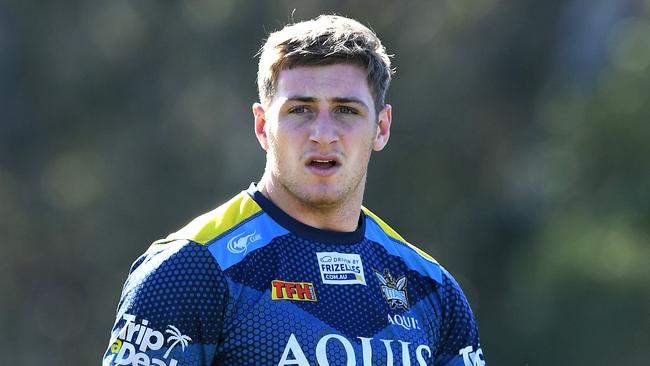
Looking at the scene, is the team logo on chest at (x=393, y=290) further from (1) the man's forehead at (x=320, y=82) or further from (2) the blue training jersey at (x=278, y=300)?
(1) the man's forehead at (x=320, y=82)

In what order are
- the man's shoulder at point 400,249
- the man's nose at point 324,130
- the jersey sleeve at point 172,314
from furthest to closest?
the man's shoulder at point 400,249
the man's nose at point 324,130
the jersey sleeve at point 172,314

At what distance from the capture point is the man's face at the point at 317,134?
17.2 feet

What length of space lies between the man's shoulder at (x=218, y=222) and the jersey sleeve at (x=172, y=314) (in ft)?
0.33

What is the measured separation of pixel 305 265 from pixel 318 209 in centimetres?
25

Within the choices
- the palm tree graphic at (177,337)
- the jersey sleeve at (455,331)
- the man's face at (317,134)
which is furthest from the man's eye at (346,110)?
the palm tree graphic at (177,337)

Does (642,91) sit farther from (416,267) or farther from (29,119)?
(416,267)

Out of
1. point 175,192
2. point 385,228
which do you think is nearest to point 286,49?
point 385,228

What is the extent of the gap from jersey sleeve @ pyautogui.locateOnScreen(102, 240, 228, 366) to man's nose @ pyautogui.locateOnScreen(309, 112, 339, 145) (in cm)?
60

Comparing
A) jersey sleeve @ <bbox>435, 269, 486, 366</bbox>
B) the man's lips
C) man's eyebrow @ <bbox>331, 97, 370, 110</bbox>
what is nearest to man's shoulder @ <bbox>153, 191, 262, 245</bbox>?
the man's lips

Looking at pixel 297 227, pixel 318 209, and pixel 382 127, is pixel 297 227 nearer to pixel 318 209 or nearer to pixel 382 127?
pixel 318 209

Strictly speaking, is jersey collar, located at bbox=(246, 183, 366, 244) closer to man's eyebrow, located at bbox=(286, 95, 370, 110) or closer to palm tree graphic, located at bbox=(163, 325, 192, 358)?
man's eyebrow, located at bbox=(286, 95, 370, 110)

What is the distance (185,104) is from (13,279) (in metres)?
4.01

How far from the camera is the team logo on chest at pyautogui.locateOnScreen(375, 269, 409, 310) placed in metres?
5.33

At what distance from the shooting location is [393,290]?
17.6 feet
